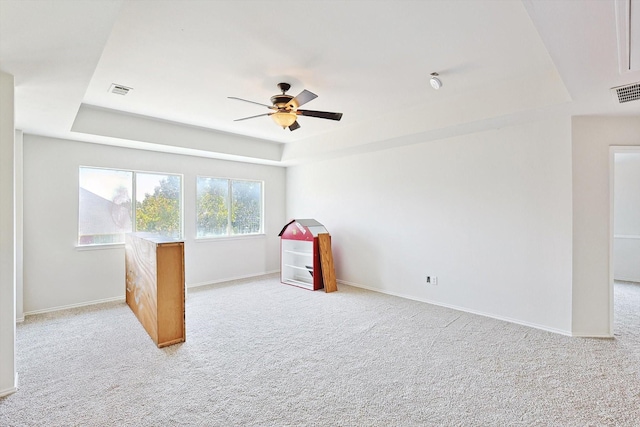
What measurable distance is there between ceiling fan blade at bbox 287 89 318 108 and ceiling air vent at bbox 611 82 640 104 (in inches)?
106

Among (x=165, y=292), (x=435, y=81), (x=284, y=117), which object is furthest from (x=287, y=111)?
(x=165, y=292)

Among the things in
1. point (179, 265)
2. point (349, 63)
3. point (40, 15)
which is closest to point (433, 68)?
point (349, 63)

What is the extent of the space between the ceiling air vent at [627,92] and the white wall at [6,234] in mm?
5023

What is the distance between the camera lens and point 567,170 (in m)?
3.57

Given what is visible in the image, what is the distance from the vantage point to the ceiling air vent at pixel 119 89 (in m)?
3.47

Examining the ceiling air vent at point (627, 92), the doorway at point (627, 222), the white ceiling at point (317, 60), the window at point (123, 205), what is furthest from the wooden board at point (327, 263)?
the doorway at point (627, 222)

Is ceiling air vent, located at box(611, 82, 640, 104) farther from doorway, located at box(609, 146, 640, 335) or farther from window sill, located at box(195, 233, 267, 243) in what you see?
window sill, located at box(195, 233, 267, 243)

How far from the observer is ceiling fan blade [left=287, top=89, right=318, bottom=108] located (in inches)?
114

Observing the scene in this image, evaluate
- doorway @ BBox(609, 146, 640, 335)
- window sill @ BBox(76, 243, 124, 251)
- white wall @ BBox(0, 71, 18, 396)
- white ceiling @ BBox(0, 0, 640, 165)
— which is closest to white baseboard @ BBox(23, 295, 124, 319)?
window sill @ BBox(76, 243, 124, 251)

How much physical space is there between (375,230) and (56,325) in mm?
4663

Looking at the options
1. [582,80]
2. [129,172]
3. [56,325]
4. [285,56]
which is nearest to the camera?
[582,80]

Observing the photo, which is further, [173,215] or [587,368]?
[173,215]

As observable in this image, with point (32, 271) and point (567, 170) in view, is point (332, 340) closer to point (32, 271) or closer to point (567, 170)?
point (567, 170)

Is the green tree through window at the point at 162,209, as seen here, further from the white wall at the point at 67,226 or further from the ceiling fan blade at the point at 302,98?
the ceiling fan blade at the point at 302,98
